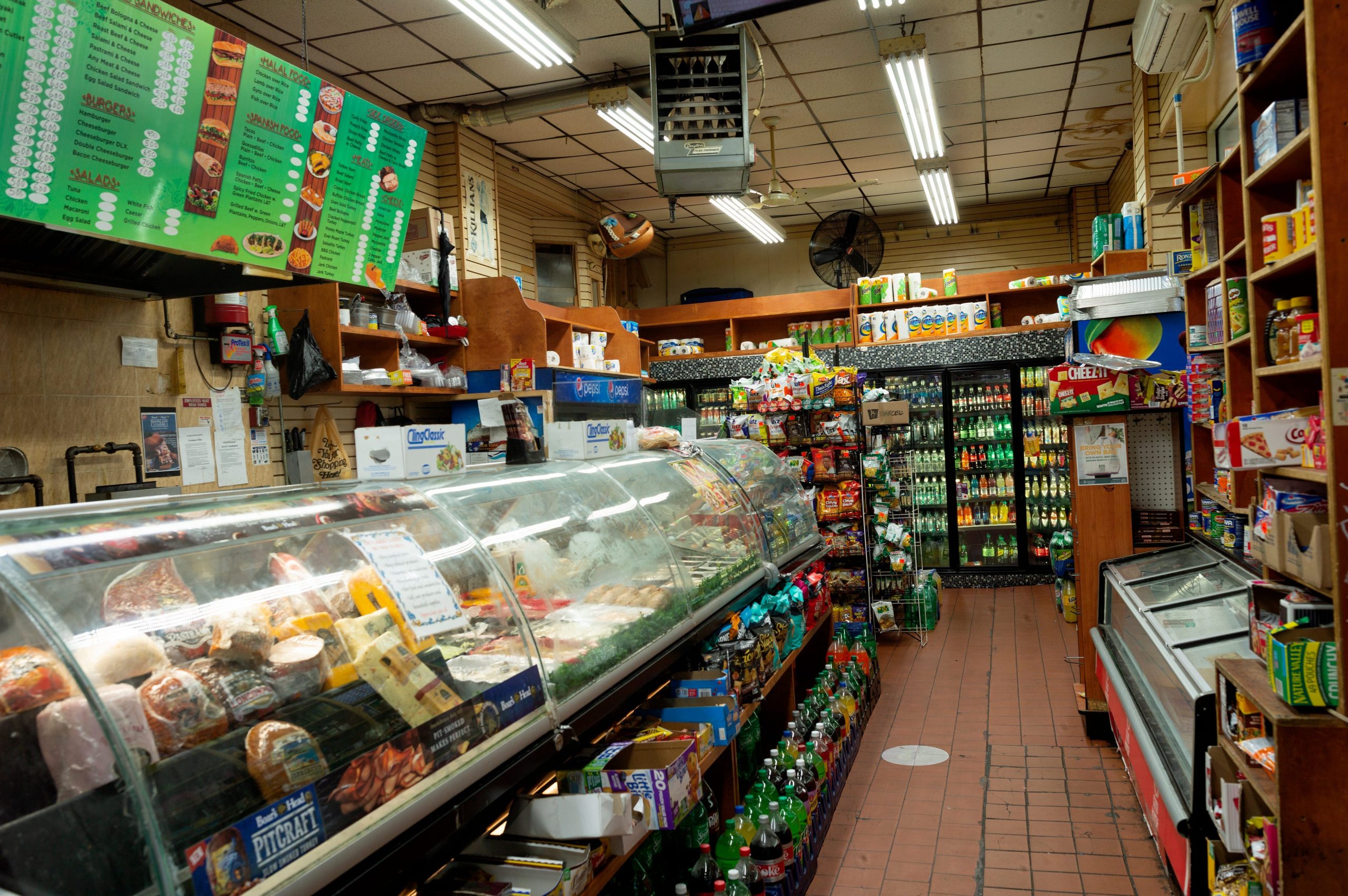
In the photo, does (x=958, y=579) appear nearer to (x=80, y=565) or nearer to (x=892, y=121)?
(x=892, y=121)

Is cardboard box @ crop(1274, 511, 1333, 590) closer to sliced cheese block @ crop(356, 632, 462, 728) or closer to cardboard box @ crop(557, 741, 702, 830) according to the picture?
cardboard box @ crop(557, 741, 702, 830)

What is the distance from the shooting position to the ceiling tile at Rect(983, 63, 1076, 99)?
743 centimetres

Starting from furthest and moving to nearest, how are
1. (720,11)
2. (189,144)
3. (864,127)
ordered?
(864,127)
(720,11)
(189,144)

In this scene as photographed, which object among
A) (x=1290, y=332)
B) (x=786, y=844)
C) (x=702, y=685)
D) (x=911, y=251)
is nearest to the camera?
(x=1290, y=332)

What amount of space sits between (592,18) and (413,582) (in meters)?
5.17

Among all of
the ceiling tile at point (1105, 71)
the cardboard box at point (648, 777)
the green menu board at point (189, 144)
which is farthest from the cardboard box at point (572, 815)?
the ceiling tile at point (1105, 71)

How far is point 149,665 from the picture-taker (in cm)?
142

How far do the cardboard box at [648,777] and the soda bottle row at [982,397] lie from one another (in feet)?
26.9

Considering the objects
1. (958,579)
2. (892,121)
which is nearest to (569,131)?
(892,121)

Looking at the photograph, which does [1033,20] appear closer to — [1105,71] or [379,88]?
[1105,71]

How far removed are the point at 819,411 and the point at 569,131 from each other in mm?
3575

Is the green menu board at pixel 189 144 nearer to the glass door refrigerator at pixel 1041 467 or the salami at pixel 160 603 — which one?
the salami at pixel 160 603

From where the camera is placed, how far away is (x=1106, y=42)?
687 cm

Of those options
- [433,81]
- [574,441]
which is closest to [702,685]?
[574,441]
